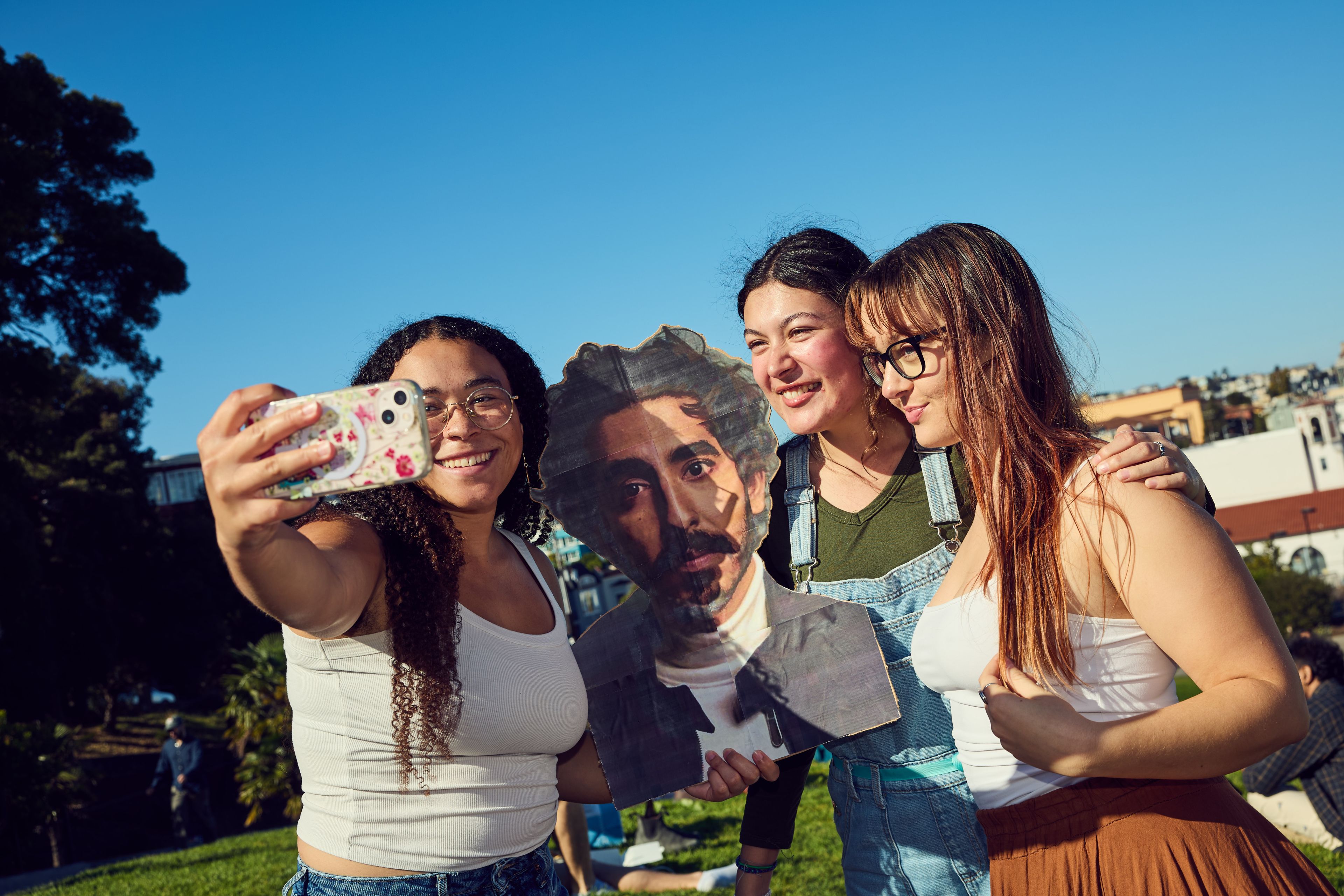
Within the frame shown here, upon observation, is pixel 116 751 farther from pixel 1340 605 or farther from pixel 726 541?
pixel 1340 605

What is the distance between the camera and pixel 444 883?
6.53 feet

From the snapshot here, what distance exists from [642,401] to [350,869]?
1416mm

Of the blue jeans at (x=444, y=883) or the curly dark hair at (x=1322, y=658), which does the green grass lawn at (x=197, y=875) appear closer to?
the blue jeans at (x=444, y=883)

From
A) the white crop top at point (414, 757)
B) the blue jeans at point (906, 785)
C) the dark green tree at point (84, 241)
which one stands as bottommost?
the blue jeans at point (906, 785)

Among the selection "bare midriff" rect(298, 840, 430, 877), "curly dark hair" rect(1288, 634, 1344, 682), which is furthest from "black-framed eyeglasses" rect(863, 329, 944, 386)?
"curly dark hair" rect(1288, 634, 1344, 682)

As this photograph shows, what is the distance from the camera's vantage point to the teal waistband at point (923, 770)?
2445 millimetres

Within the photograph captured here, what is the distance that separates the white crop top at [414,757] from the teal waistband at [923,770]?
945 millimetres

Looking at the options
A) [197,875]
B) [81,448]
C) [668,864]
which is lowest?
[668,864]

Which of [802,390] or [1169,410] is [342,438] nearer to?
[802,390]

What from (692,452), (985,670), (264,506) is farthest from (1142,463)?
(264,506)

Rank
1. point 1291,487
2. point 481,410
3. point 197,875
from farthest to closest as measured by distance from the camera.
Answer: point 1291,487 < point 197,875 < point 481,410

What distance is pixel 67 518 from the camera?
80.1 feet

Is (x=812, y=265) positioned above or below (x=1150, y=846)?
above

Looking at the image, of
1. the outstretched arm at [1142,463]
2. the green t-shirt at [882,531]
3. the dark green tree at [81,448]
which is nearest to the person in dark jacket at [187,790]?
the dark green tree at [81,448]
